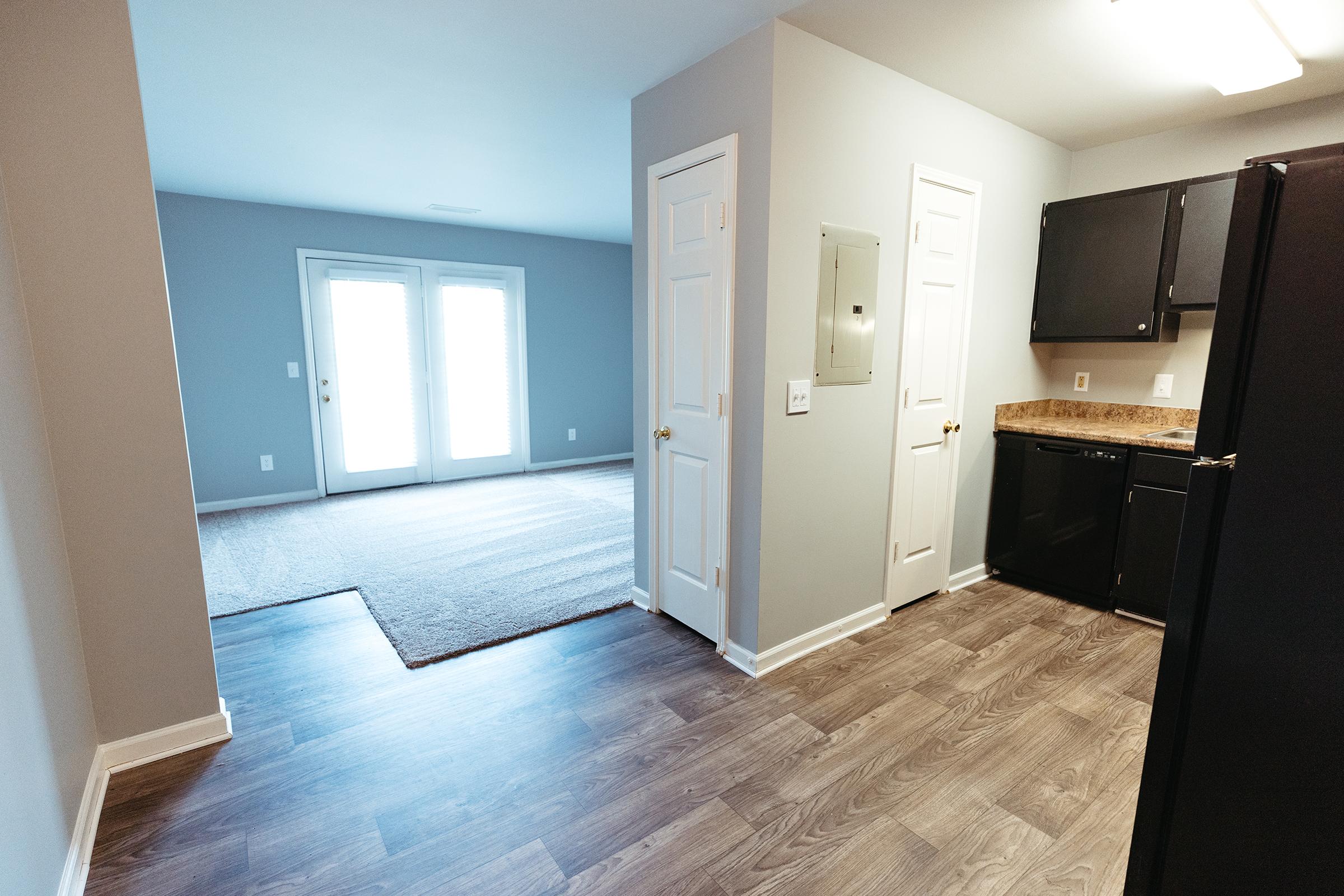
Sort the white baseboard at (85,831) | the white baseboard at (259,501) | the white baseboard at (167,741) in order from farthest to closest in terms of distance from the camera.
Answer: the white baseboard at (259,501)
the white baseboard at (167,741)
the white baseboard at (85,831)

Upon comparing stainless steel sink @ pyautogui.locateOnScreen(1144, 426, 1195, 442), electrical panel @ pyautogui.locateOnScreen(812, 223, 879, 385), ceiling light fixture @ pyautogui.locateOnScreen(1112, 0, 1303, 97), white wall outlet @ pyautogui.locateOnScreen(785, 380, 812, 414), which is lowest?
stainless steel sink @ pyautogui.locateOnScreen(1144, 426, 1195, 442)

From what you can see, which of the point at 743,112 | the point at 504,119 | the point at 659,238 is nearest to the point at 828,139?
the point at 743,112

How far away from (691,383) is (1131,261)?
229cm

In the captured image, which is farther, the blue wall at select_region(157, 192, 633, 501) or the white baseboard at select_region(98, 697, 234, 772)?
the blue wall at select_region(157, 192, 633, 501)

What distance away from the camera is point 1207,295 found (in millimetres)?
2773

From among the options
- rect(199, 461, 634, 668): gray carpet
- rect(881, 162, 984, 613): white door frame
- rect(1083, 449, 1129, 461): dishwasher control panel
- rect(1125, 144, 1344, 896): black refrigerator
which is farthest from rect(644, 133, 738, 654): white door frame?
rect(1083, 449, 1129, 461): dishwasher control panel

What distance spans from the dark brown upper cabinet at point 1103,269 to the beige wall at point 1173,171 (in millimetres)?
192

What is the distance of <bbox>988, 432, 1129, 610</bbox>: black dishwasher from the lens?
294cm

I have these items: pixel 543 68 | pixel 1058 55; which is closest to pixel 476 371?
pixel 543 68

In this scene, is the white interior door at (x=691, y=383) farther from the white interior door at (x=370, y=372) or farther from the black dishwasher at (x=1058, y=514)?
the white interior door at (x=370, y=372)

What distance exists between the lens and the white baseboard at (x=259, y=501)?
15.8 ft

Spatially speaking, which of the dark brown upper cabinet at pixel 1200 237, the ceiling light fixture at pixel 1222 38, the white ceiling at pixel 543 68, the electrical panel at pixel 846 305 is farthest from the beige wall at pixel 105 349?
the dark brown upper cabinet at pixel 1200 237

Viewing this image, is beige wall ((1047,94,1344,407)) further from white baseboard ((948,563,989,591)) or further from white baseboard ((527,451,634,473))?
white baseboard ((527,451,634,473))

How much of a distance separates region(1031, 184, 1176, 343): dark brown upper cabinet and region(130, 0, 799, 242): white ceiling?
2.11 m
